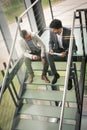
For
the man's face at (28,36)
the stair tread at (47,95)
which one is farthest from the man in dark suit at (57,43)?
the man's face at (28,36)

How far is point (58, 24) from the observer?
424 centimetres

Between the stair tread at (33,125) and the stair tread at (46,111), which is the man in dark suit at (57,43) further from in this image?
the stair tread at (33,125)

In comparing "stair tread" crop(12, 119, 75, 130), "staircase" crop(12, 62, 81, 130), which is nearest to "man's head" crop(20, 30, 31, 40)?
"staircase" crop(12, 62, 81, 130)

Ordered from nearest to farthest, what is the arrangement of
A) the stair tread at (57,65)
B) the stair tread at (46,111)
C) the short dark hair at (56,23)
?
the short dark hair at (56,23)
the stair tread at (46,111)
the stair tread at (57,65)

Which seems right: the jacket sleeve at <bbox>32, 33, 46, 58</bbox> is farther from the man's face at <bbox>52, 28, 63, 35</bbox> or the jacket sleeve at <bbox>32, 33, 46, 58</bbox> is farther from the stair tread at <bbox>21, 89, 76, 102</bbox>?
the stair tread at <bbox>21, 89, 76, 102</bbox>

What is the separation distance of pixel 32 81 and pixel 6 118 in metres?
2.30

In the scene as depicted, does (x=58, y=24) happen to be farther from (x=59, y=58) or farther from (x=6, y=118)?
(x=6, y=118)

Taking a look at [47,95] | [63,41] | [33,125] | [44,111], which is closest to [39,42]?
[63,41]

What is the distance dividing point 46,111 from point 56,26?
1765 mm

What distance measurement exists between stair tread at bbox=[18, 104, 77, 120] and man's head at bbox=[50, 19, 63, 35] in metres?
1.59

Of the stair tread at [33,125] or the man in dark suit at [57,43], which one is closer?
the man in dark suit at [57,43]

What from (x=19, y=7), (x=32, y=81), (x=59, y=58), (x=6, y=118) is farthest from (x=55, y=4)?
(x=6, y=118)

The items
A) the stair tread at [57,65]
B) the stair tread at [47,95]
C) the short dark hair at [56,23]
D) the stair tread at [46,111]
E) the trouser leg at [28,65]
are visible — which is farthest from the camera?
the stair tread at [57,65]

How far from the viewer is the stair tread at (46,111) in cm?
443
